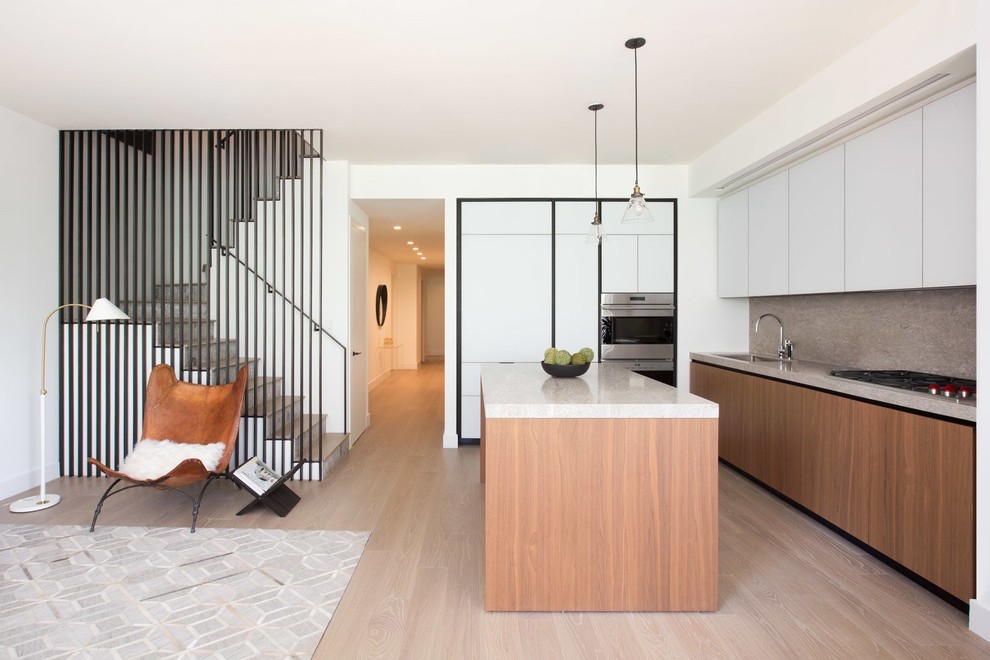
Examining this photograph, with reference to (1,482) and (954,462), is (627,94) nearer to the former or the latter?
(954,462)

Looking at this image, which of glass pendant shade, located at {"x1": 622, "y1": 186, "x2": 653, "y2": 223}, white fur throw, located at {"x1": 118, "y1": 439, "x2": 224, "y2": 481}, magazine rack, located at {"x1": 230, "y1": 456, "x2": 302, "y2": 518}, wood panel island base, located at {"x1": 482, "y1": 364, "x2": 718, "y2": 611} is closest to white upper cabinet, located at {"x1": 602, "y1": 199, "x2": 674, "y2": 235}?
glass pendant shade, located at {"x1": 622, "y1": 186, "x2": 653, "y2": 223}

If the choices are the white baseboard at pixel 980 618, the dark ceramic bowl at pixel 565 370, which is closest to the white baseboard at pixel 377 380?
the dark ceramic bowl at pixel 565 370

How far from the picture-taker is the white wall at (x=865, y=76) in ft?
6.88

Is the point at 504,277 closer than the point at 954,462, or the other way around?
the point at 954,462

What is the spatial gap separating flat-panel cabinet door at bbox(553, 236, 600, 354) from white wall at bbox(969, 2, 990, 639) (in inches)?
115

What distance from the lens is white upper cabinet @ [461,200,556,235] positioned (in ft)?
15.4

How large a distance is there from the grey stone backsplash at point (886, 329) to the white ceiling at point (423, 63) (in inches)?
55.9

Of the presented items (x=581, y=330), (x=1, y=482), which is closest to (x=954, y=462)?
(x=581, y=330)

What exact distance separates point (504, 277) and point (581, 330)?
0.87 m

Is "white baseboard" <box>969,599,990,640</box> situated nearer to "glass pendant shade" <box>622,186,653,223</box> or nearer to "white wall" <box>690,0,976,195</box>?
"glass pendant shade" <box>622,186,653,223</box>

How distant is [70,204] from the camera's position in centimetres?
377

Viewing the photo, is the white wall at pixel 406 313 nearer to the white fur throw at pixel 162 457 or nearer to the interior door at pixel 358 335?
the interior door at pixel 358 335

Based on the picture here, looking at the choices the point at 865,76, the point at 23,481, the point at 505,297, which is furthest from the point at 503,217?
the point at 23,481

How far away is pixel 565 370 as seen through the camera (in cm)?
276
